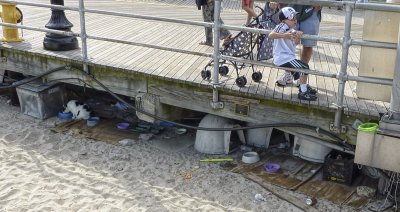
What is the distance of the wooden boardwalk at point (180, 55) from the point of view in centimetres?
602

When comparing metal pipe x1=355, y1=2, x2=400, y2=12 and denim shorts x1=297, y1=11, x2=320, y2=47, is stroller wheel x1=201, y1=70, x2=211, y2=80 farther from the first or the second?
metal pipe x1=355, y1=2, x2=400, y2=12

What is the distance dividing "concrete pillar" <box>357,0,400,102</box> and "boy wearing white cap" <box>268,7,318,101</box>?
2.20ft

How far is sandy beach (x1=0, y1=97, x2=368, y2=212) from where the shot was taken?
19.1ft

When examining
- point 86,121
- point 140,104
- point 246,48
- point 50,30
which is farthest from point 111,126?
point 246,48

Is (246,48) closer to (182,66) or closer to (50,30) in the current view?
(182,66)

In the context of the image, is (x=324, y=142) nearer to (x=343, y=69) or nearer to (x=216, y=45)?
(x=343, y=69)

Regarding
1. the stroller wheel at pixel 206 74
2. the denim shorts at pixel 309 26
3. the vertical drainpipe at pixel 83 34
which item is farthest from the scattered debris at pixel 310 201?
the vertical drainpipe at pixel 83 34

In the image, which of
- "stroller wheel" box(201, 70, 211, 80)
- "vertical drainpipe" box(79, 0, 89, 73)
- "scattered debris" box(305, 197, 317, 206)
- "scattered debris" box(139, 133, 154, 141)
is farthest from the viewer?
"scattered debris" box(139, 133, 154, 141)

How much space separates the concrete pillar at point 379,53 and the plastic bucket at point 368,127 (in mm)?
294

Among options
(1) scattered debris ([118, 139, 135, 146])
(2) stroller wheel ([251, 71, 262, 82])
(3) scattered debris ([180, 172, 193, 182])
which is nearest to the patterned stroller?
(2) stroller wheel ([251, 71, 262, 82])

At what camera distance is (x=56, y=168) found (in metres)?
6.73

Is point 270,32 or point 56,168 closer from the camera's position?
point 270,32

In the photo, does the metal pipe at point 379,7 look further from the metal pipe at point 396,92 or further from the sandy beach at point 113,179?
the sandy beach at point 113,179

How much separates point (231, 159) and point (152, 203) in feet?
4.91
